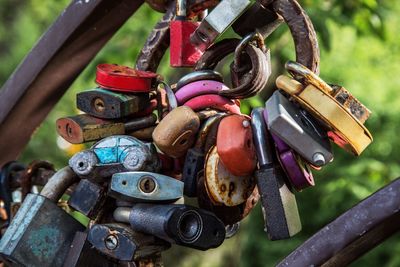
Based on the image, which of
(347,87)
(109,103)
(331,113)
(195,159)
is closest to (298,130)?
(331,113)

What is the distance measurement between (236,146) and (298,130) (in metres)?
0.07

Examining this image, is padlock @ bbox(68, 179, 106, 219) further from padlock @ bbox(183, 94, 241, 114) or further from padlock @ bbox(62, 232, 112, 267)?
padlock @ bbox(183, 94, 241, 114)

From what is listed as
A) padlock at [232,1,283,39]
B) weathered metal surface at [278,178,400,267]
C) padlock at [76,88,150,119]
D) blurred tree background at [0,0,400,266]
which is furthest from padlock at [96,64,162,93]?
blurred tree background at [0,0,400,266]

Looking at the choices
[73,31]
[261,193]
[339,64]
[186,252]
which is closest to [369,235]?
[261,193]

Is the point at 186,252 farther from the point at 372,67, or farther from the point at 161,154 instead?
the point at 372,67

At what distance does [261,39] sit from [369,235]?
269 mm

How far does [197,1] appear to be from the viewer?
0.97 meters

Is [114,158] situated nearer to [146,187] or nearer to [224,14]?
[146,187]

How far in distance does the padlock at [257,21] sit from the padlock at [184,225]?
0.67 feet

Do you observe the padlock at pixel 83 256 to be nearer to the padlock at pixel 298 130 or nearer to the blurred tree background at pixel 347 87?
the padlock at pixel 298 130

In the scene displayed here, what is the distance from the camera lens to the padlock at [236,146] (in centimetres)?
76

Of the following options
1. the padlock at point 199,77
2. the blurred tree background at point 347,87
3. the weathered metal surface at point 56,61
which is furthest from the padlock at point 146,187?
the blurred tree background at point 347,87

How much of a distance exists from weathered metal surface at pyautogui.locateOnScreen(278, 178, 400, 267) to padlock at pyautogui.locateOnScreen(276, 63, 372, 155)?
0.32ft

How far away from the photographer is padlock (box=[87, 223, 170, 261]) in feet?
2.58
